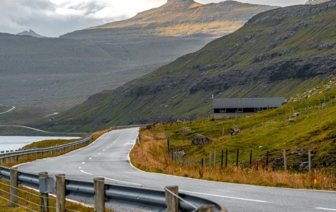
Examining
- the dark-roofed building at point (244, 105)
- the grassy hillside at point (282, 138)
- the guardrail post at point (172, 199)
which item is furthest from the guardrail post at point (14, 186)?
the dark-roofed building at point (244, 105)

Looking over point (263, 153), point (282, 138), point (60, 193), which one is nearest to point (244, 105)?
point (282, 138)

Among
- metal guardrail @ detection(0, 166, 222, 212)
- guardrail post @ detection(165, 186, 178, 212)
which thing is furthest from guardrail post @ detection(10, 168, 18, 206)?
guardrail post @ detection(165, 186, 178, 212)

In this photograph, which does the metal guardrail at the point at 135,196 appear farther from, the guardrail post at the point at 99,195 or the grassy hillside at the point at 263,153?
the grassy hillside at the point at 263,153

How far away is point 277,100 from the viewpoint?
138m

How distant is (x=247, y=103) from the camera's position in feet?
456

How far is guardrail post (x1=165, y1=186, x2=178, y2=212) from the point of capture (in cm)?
761

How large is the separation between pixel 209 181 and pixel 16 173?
8.93 meters

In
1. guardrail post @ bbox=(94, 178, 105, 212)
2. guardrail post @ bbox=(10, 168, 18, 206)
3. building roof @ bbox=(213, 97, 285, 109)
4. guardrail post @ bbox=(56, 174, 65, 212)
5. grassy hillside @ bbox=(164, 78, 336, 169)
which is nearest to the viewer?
guardrail post @ bbox=(94, 178, 105, 212)

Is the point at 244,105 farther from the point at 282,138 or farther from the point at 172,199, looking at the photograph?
the point at 172,199

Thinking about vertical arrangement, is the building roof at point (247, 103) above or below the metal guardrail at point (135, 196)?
above

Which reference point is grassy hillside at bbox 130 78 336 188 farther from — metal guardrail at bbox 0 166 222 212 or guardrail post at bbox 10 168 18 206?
metal guardrail at bbox 0 166 222 212

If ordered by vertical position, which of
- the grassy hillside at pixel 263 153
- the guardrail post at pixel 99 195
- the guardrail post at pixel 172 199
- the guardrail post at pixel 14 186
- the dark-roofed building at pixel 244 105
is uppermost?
the dark-roofed building at pixel 244 105

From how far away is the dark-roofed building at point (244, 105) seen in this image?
136375mm

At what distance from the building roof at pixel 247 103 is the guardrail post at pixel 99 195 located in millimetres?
125742
